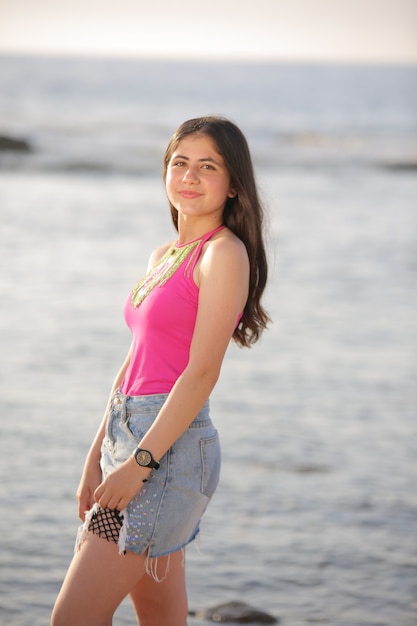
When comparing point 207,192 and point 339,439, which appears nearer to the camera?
point 207,192

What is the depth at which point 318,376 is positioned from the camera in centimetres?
809

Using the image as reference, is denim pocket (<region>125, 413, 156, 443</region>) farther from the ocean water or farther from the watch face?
the ocean water

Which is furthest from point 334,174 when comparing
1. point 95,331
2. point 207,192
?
point 207,192

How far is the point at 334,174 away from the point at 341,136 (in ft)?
48.9

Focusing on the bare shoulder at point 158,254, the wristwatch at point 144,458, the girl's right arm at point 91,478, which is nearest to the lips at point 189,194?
the bare shoulder at point 158,254

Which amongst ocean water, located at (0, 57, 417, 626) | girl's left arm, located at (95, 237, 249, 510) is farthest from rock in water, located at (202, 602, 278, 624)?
girl's left arm, located at (95, 237, 249, 510)

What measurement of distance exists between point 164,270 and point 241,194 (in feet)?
1.04

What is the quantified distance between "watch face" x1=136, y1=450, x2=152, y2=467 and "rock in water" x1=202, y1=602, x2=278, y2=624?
1961 millimetres

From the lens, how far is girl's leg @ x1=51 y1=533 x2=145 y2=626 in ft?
9.25

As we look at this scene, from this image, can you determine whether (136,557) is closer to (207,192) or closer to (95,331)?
(207,192)

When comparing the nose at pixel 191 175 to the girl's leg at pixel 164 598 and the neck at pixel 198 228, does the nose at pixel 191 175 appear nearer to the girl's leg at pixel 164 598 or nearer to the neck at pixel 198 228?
the neck at pixel 198 228

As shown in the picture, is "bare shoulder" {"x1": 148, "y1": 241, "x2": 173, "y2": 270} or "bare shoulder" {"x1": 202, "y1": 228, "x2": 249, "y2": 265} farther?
"bare shoulder" {"x1": 148, "y1": 241, "x2": 173, "y2": 270}

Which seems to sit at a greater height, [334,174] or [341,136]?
[341,136]

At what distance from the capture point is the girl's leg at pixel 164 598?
305 centimetres
